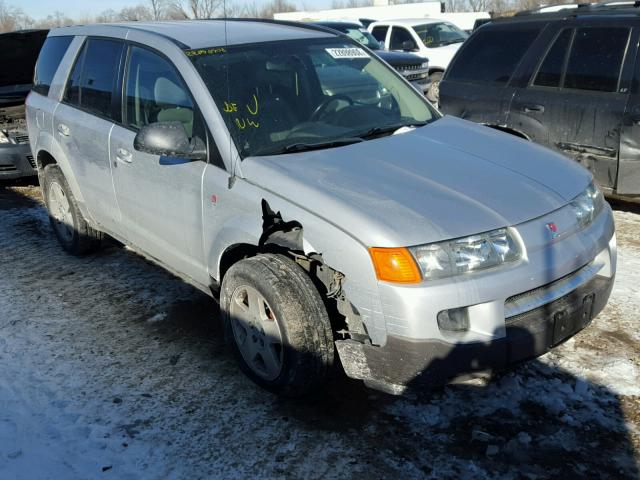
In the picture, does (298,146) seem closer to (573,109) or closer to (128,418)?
(128,418)

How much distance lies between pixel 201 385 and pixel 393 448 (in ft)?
3.79

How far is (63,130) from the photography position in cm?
502

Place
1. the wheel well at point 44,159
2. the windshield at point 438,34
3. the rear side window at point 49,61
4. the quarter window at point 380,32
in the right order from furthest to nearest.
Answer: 1. the quarter window at point 380,32
2. the windshield at point 438,34
3. the wheel well at point 44,159
4. the rear side window at point 49,61

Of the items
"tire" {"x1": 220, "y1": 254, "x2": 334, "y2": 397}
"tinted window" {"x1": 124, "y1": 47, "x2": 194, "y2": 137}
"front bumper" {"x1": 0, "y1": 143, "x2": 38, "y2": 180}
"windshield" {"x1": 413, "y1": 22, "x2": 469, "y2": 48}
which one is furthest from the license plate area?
"windshield" {"x1": 413, "y1": 22, "x2": 469, "y2": 48}

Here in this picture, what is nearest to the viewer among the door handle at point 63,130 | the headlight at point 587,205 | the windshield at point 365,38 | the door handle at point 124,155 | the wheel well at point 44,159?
the headlight at point 587,205

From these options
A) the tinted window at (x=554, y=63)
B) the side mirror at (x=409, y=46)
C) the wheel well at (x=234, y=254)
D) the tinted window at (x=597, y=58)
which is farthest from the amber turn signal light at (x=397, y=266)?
the side mirror at (x=409, y=46)

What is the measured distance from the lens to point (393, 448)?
118 inches

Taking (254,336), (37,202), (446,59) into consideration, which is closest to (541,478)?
(254,336)

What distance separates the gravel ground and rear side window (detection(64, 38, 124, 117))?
1.52m

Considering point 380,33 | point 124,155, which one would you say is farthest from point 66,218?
point 380,33

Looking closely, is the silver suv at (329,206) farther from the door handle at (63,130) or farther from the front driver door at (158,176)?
the door handle at (63,130)

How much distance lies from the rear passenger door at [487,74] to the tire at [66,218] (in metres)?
3.58

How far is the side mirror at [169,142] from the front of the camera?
347 cm

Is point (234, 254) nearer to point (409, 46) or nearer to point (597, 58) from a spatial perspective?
point (597, 58)
